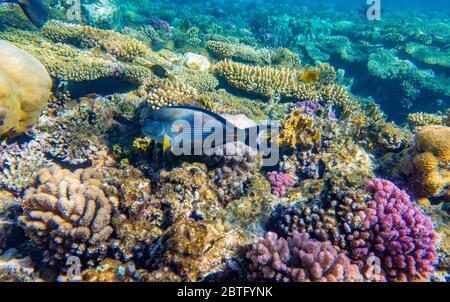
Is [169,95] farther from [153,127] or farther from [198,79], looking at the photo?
[198,79]

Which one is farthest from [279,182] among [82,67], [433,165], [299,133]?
[82,67]

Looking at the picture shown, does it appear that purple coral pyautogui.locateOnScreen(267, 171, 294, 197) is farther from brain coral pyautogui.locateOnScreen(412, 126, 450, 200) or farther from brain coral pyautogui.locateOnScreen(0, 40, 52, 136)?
brain coral pyautogui.locateOnScreen(0, 40, 52, 136)

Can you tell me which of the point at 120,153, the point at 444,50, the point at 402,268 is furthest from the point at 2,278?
the point at 444,50

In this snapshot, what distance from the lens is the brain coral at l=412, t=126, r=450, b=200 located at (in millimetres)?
4020

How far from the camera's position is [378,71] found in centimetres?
1137

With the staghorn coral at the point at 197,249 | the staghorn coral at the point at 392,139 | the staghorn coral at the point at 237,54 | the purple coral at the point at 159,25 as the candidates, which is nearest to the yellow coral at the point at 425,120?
the staghorn coral at the point at 392,139

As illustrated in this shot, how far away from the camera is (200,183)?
11.6 feet

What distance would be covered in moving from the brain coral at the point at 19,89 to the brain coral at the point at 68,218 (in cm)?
151

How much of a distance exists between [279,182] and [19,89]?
454cm

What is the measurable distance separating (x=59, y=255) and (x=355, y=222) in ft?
11.9

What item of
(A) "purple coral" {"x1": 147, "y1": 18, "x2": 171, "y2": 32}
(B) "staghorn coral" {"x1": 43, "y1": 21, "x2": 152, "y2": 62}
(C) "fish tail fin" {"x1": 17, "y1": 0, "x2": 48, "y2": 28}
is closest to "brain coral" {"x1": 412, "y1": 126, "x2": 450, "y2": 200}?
(B) "staghorn coral" {"x1": 43, "y1": 21, "x2": 152, "y2": 62}

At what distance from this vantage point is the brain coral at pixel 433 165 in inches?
158

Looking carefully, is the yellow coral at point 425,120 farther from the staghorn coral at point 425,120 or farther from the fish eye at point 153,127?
the fish eye at point 153,127

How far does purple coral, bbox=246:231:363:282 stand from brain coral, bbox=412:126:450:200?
249 cm
